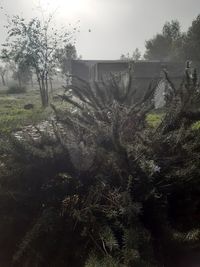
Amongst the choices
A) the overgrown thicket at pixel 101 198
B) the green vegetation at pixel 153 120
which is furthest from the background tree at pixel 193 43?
the overgrown thicket at pixel 101 198

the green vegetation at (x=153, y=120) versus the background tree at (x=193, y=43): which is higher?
the background tree at (x=193, y=43)

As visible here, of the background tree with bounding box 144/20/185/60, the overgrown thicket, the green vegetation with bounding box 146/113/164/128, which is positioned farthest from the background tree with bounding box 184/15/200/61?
the overgrown thicket

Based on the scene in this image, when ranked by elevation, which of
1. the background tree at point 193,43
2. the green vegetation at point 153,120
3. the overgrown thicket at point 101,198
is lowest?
the green vegetation at point 153,120

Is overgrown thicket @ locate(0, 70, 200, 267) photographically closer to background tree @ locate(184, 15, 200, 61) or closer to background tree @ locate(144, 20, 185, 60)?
background tree @ locate(184, 15, 200, 61)

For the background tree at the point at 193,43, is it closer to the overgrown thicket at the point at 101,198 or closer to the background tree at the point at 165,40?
the background tree at the point at 165,40

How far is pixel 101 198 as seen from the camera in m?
3.82

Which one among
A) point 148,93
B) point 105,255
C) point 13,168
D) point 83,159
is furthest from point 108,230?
point 148,93

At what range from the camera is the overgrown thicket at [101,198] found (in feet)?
10.7

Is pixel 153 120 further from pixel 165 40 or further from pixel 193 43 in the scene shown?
pixel 165 40

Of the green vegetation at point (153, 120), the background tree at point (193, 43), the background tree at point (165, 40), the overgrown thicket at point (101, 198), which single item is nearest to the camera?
the overgrown thicket at point (101, 198)

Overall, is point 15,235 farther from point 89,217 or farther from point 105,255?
point 105,255

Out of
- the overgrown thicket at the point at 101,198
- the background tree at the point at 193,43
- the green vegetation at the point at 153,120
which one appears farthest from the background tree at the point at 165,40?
the overgrown thicket at the point at 101,198

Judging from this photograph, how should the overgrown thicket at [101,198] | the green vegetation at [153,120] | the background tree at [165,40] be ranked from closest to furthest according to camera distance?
the overgrown thicket at [101,198] → the green vegetation at [153,120] → the background tree at [165,40]

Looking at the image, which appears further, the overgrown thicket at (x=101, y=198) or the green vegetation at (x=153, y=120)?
the green vegetation at (x=153, y=120)
